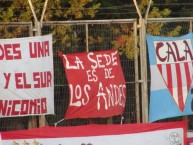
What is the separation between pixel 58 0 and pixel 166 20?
2.07 metres

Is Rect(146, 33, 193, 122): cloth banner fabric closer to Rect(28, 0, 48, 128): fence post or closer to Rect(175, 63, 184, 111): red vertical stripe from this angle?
Rect(175, 63, 184, 111): red vertical stripe

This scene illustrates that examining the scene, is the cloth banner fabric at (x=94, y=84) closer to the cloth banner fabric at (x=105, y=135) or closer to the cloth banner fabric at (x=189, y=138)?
the cloth banner fabric at (x=105, y=135)

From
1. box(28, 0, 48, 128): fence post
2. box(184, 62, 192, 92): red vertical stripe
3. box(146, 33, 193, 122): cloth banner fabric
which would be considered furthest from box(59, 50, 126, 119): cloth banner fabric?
box(184, 62, 192, 92): red vertical stripe

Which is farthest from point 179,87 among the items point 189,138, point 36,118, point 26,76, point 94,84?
point 26,76

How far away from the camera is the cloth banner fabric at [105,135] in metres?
10.7

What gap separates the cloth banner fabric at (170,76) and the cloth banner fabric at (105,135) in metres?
0.28

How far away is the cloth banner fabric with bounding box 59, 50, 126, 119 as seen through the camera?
11.0 meters

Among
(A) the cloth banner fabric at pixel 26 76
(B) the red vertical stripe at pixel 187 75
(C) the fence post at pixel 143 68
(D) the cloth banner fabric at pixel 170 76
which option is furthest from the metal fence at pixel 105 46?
(B) the red vertical stripe at pixel 187 75

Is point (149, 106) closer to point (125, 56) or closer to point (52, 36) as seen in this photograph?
point (125, 56)

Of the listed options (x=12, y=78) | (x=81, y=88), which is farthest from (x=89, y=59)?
(x=12, y=78)

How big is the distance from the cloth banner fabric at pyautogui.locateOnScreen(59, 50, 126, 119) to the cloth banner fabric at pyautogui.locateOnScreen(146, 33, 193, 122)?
0.59 meters

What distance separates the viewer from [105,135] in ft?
36.2

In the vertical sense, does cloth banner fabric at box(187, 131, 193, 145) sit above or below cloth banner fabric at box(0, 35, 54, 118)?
below

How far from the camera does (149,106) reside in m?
11.6
